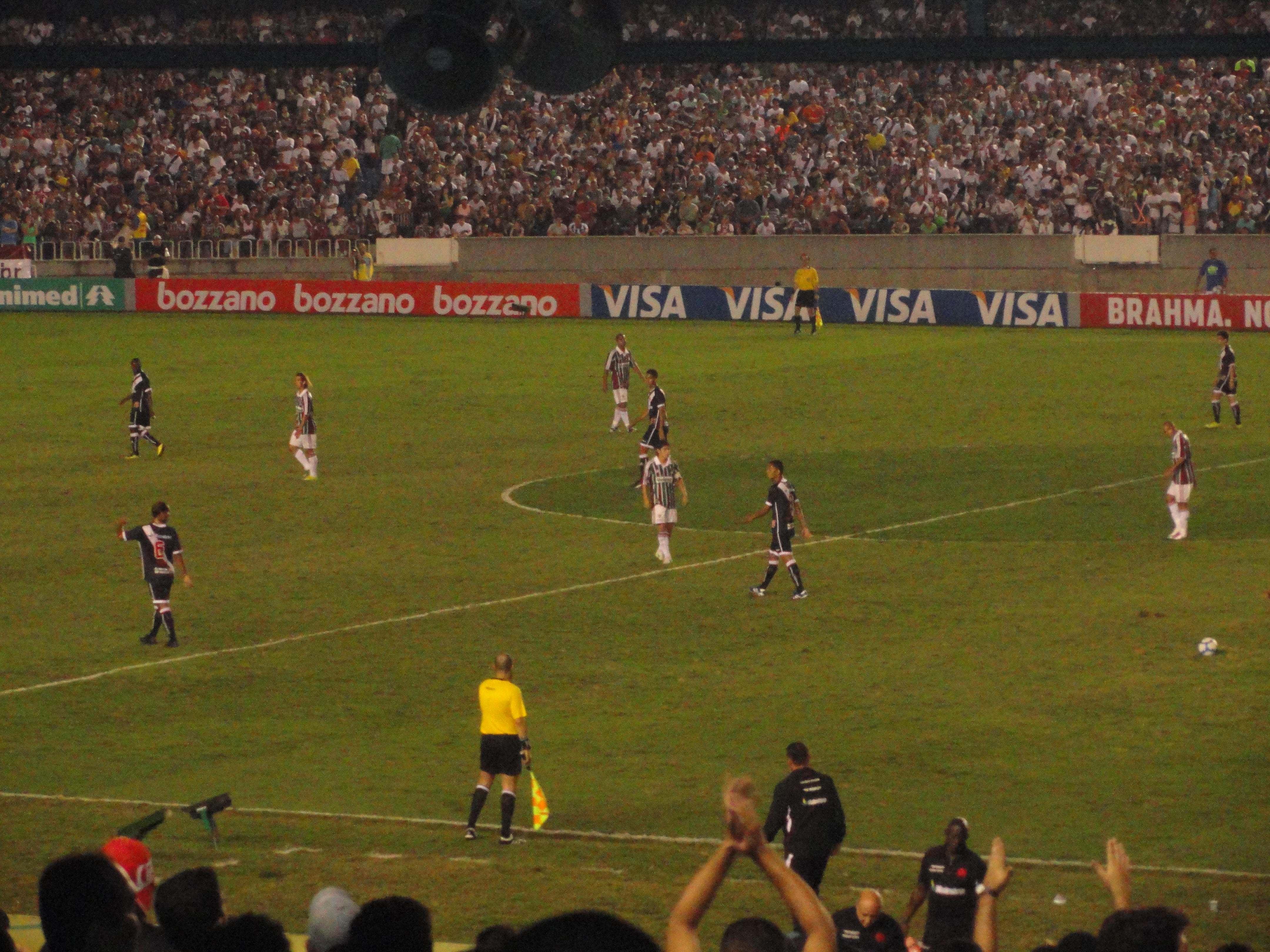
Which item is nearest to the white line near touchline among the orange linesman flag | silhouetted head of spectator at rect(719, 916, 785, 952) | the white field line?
the white field line

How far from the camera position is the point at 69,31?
326 inches

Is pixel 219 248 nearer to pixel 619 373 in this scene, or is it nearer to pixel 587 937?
pixel 619 373

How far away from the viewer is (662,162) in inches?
2432

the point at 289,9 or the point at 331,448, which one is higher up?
the point at 289,9

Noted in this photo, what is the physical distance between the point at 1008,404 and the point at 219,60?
35822 millimetres

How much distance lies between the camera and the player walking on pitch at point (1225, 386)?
123ft

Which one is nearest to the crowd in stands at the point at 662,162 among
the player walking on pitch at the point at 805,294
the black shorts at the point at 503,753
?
the player walking on pitch at the point at 805,294

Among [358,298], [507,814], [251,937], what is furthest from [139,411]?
[251,937]

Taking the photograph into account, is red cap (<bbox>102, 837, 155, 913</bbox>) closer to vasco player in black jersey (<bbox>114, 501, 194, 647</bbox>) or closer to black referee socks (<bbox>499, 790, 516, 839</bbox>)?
black referee socks (<bbox>499, 790, 516, 839</bbox>)

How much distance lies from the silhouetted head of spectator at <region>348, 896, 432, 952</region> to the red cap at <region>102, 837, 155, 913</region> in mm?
1839

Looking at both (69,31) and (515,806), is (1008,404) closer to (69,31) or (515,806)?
(515,806)

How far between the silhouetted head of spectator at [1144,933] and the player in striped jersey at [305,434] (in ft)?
93.9

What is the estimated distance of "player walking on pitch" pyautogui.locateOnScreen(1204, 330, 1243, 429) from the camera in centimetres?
3753

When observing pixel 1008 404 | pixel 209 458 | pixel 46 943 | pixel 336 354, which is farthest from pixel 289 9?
pixel 336 354
